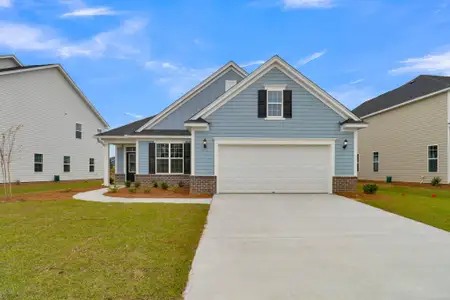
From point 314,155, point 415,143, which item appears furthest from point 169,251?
point 415,143

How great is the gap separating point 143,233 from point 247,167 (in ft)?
26.2

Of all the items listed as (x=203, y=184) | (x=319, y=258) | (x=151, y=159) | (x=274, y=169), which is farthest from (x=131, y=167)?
(x=319, y=258)

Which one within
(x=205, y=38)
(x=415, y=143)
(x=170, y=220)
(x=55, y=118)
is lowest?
(x=170, y=220)

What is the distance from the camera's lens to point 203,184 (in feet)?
46.0

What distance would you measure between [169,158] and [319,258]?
13263 millimetres

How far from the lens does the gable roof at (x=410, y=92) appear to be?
65.5ft

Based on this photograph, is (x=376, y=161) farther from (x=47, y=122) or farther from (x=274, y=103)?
(x=47, y=122)

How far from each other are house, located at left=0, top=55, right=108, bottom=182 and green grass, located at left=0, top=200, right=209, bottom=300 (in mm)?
14728

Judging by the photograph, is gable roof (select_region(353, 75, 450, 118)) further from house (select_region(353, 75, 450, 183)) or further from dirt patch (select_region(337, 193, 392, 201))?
dirt patch (select_region(337, 193, 392, 201))

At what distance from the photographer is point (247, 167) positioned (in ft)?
46.4

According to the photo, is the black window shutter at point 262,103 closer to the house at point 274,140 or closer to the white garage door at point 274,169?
the house at point 274,140

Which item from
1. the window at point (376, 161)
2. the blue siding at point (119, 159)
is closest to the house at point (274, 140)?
the blue siding at point (119, 159)

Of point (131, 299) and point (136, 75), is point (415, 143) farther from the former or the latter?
point (131, 299)

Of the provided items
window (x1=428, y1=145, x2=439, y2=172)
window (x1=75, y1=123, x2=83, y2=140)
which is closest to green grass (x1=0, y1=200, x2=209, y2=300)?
window (x1=428, y1=145, x2=439, y2=172)
